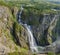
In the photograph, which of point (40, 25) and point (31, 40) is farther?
point (40, 25)

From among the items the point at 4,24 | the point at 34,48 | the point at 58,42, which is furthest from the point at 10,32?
the point at 58,42

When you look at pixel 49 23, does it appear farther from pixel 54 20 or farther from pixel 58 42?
pixel 58 42

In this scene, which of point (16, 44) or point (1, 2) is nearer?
point (16, 44)

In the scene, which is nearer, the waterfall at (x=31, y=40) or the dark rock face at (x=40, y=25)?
the waterfall at (x=31, y=40)

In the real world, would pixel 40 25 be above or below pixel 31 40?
above

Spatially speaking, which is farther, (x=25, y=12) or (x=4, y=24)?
(x=25, y=12)

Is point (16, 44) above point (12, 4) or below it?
below

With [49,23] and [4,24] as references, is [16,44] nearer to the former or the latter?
[4,24]

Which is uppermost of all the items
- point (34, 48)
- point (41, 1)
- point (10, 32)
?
point (41, 1)

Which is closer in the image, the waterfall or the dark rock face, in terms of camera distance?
the waterfall
